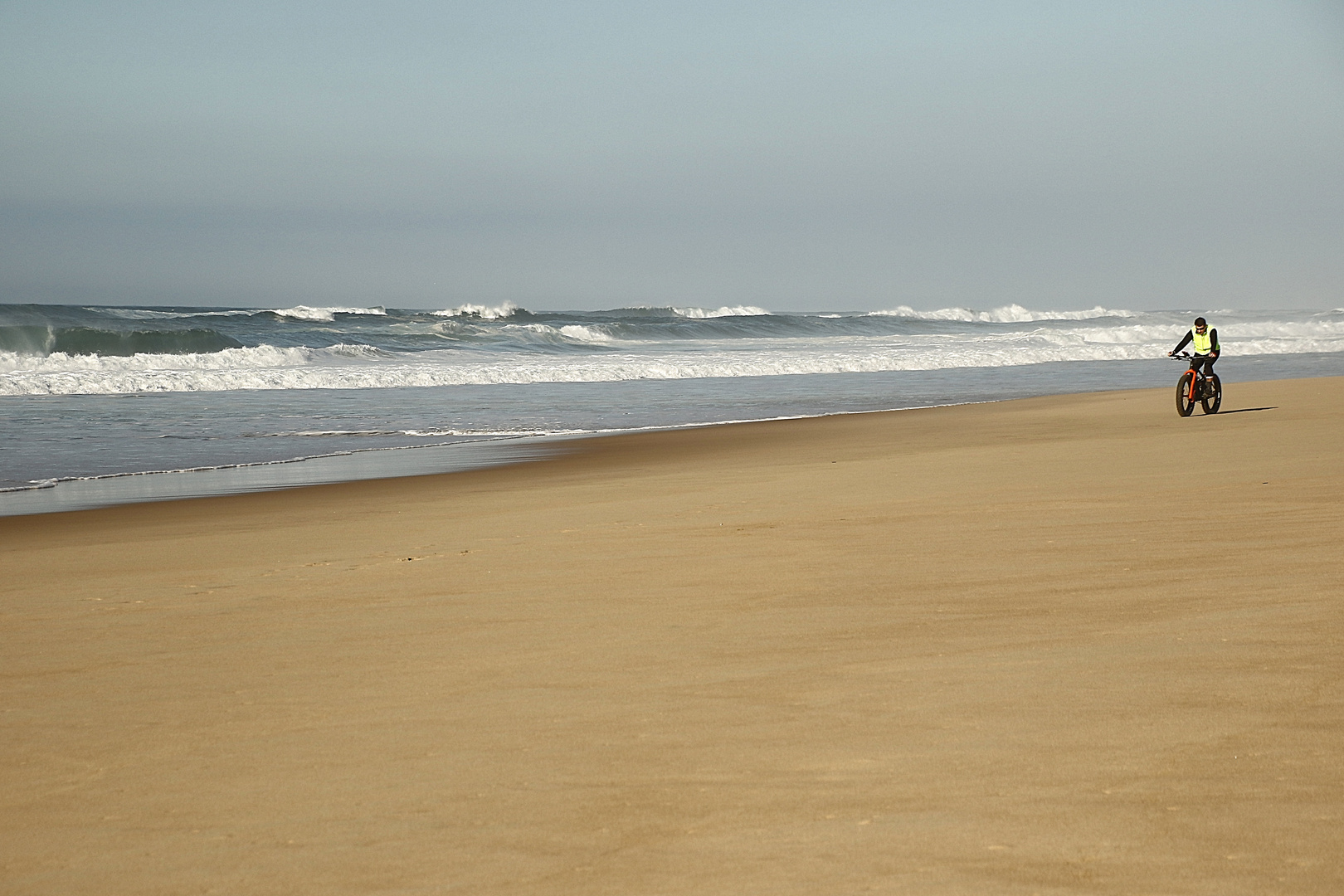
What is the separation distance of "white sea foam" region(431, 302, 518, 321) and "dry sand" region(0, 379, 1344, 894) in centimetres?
5843

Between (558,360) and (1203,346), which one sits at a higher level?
(1203,346)

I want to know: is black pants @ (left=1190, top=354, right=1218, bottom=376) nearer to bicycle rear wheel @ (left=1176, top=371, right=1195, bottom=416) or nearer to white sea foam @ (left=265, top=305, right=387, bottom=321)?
bicycle rear wheel @ (left=1176, top=371, right=1195, bottom=416)

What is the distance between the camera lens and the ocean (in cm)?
1353

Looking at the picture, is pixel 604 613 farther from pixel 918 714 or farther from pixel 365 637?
pixel 918 714

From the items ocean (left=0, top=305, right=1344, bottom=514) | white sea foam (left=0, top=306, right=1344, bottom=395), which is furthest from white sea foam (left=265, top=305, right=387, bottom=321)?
white sea foam (left=0, top=306, right=1344, bottom=395)

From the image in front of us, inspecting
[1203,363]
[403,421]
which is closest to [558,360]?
[403,421]

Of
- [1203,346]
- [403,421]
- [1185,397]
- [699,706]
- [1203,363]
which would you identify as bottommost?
[403,421]

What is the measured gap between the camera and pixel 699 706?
3.67m

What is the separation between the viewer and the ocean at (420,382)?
1353 cm

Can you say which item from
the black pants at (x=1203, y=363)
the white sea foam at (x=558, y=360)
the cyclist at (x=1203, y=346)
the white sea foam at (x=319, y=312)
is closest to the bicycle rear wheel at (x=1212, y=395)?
the black pants at (x=1203, y=363)

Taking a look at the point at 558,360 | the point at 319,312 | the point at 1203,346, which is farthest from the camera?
the point at 319,312

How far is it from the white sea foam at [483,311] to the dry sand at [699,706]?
5843cm

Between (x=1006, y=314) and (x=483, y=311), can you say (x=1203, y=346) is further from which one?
(x=1006, y=314)

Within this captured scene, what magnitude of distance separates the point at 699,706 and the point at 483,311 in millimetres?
64895
